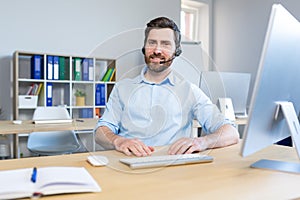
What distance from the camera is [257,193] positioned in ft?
2.49

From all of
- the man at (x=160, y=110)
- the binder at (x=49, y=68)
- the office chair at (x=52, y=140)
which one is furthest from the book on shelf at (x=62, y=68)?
the man at (x=160, y=110)

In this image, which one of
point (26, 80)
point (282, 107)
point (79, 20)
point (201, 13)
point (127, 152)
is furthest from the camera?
point (201, 13)

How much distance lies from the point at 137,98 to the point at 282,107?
0.65 metres

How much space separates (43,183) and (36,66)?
9.37 feet

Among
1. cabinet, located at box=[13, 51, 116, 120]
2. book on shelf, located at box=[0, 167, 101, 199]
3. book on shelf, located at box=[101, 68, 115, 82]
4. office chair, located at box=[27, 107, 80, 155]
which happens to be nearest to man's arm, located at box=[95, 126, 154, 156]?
book on shelf, located at box=[101, 68, 115, 82]

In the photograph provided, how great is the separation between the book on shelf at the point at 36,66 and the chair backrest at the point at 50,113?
18.5 inches

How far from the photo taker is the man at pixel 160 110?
4.39 feet

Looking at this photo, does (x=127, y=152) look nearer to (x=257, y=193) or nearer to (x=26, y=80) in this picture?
(x=257, y=193)

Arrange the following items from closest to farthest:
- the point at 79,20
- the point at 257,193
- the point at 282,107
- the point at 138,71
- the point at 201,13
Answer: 1. the point at 257,193
2. the point at 282,107
3. the point at 138,71
4. the point at 79,20
5. the point at 201,13

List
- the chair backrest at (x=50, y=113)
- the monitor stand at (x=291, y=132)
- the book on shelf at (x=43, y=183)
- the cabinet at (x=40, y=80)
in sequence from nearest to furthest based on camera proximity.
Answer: the book on shelf at (x=43, y=183)
the monitor stand at (x=291, y=132)
the chair backrest at (x=50, y=113)
the cabinet at (x=40, y=80)

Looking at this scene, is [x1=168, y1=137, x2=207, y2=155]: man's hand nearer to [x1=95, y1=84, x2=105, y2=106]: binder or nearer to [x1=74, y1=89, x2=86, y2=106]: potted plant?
[x1=95, y1=84, x2=105, y2=106]: binder

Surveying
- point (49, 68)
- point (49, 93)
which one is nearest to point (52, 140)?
point (49, 93)

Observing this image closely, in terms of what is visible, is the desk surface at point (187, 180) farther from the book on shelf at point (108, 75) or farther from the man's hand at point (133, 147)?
the book on shelf at point (108, 75)

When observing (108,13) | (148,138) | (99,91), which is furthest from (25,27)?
(148,138)
